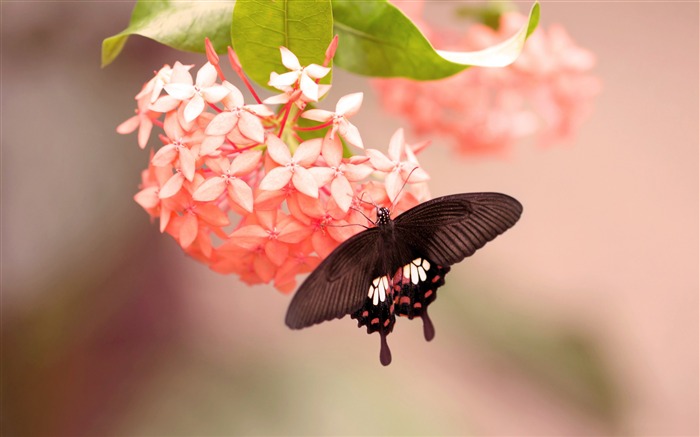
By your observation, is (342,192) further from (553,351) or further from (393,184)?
(553,351)

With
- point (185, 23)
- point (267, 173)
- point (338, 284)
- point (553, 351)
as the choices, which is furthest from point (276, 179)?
point (553, 351)

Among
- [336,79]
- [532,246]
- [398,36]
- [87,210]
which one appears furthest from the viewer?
[532,246]

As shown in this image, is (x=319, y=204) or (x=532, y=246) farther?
(x=532, y=246)

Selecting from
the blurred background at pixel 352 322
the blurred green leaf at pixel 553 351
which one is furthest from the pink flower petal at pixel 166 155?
the blurred green leaf at pixel 553 351

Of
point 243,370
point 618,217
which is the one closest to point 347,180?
point 243,370

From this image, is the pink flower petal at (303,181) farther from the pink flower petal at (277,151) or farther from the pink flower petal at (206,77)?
the pink flower petal at (206,77)

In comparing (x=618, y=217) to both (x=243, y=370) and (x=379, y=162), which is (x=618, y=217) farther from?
(x=379, y=162)

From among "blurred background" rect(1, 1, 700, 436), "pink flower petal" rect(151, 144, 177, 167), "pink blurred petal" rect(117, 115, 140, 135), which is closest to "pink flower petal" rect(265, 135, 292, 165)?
"pink flower petal" rect(151, 144, 177, 167)

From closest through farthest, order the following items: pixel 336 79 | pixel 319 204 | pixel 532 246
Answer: pixel 319 204 → pixel 336 79 → pixel 532 246
